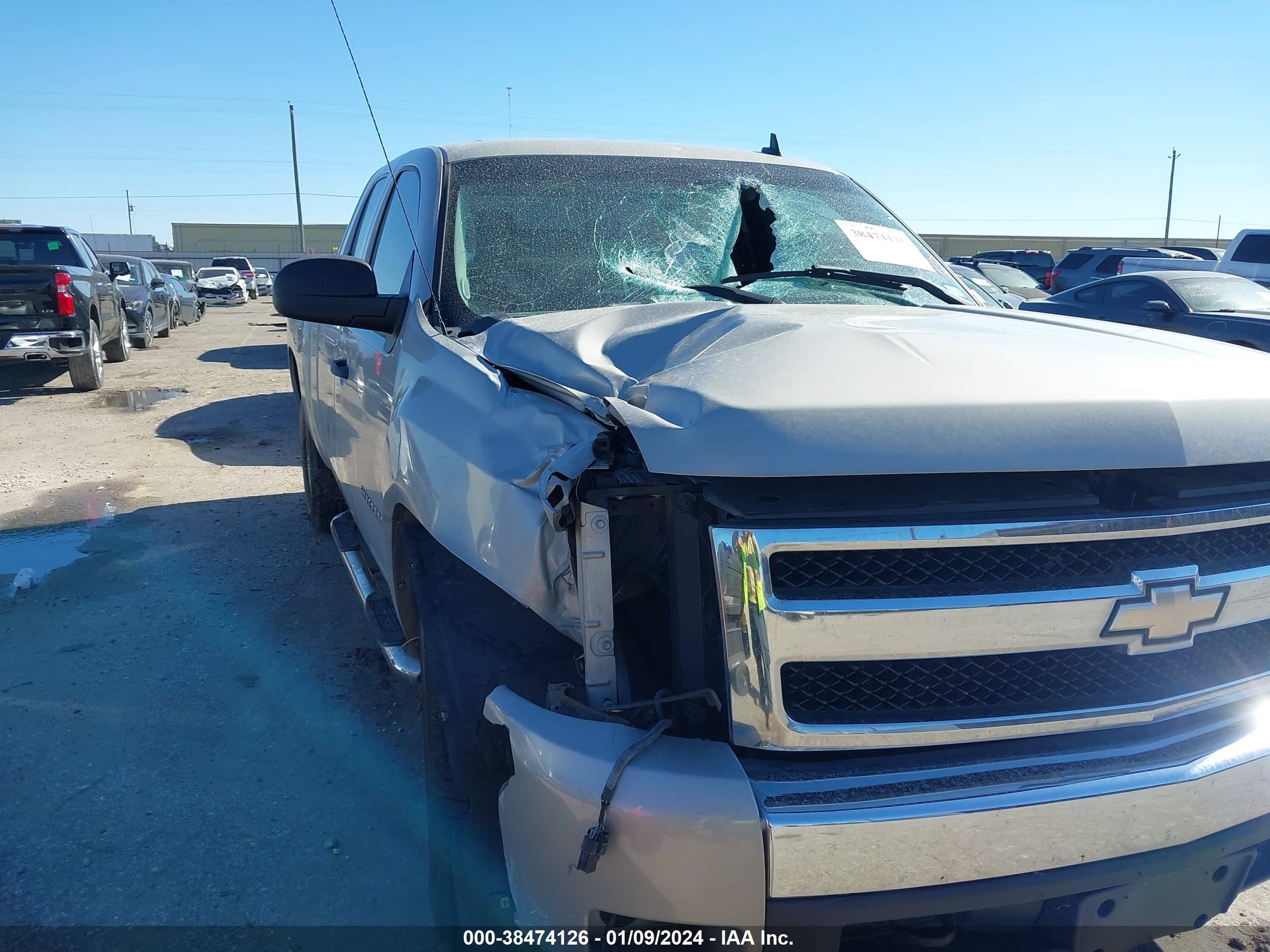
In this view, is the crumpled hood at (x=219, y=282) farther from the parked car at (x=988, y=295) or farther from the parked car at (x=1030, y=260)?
the parked car at (x=988, y=295)

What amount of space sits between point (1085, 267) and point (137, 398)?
18.1m

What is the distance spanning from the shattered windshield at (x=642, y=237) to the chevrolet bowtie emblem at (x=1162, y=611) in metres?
1.39

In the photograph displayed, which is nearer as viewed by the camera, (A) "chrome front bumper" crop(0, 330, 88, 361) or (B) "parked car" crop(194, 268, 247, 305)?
(A) "chrome front bumper" crop(0, 330, 88, 361)

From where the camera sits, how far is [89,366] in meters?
11.5

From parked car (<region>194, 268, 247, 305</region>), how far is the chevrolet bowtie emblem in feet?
113

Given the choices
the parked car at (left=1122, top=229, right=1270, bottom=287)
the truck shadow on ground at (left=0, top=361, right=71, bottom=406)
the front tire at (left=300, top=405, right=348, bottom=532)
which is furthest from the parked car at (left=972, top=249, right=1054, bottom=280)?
the front tire at (left=300, top=405, right=348, bottom=532)

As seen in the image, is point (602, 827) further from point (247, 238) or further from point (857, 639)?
point (247, 238)

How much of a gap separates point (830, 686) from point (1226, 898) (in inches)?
37.0

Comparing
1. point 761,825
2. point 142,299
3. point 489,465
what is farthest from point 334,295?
point 142,299

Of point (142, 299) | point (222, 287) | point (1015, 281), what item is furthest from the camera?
point (222, 287)

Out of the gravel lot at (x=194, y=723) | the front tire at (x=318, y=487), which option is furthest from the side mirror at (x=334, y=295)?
the front tire at (x=318, y=487)

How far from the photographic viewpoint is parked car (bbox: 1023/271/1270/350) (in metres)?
10.4

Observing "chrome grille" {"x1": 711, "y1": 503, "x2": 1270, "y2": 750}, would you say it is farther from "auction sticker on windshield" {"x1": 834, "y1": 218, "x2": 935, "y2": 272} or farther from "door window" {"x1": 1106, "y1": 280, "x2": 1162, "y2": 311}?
"door window" {"x1": 1106, "y1": 280, "x2": 1162, "y2": 311}

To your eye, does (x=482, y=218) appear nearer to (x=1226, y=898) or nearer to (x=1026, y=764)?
(x=1026, y=764)
